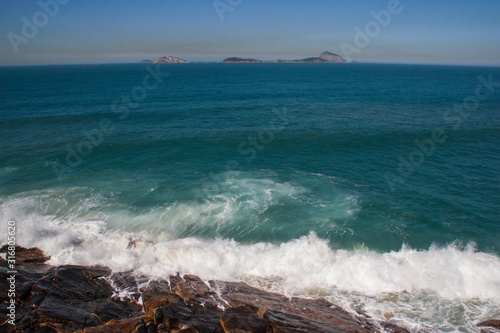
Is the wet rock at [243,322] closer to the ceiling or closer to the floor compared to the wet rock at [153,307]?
closer to the ceiling

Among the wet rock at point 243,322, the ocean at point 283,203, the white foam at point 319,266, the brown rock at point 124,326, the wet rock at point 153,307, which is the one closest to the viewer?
the wet rock at point 243,322

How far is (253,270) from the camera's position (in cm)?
2183

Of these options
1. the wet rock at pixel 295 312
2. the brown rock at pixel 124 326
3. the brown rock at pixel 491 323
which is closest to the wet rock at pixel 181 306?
the brown rock at pixel 124 326

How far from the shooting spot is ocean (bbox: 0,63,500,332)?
20.8m

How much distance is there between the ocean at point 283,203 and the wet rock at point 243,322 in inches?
204

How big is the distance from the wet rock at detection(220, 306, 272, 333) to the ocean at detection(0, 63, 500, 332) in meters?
5.19

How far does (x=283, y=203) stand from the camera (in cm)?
3030

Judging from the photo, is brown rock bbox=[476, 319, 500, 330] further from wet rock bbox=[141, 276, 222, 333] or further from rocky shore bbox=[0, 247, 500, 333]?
wet rock bbox=[141, 276, 222, 333]

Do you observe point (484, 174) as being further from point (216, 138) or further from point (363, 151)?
point (216, 138)

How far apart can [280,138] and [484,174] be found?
1119 inches

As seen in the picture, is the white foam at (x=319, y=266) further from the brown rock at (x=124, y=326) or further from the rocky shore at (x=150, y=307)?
the brown rock at (x=124, y=326)

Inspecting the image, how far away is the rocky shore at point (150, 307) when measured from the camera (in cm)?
1449

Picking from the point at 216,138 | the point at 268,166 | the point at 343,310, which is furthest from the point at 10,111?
the point at 343,310

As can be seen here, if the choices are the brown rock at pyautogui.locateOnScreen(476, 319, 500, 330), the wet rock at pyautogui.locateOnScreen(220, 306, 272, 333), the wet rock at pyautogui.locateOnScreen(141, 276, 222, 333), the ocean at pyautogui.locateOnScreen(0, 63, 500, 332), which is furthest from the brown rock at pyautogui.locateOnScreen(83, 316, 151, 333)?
the brown rock at pyautogui.locateOnScreen(476, 319, 500, 330)
